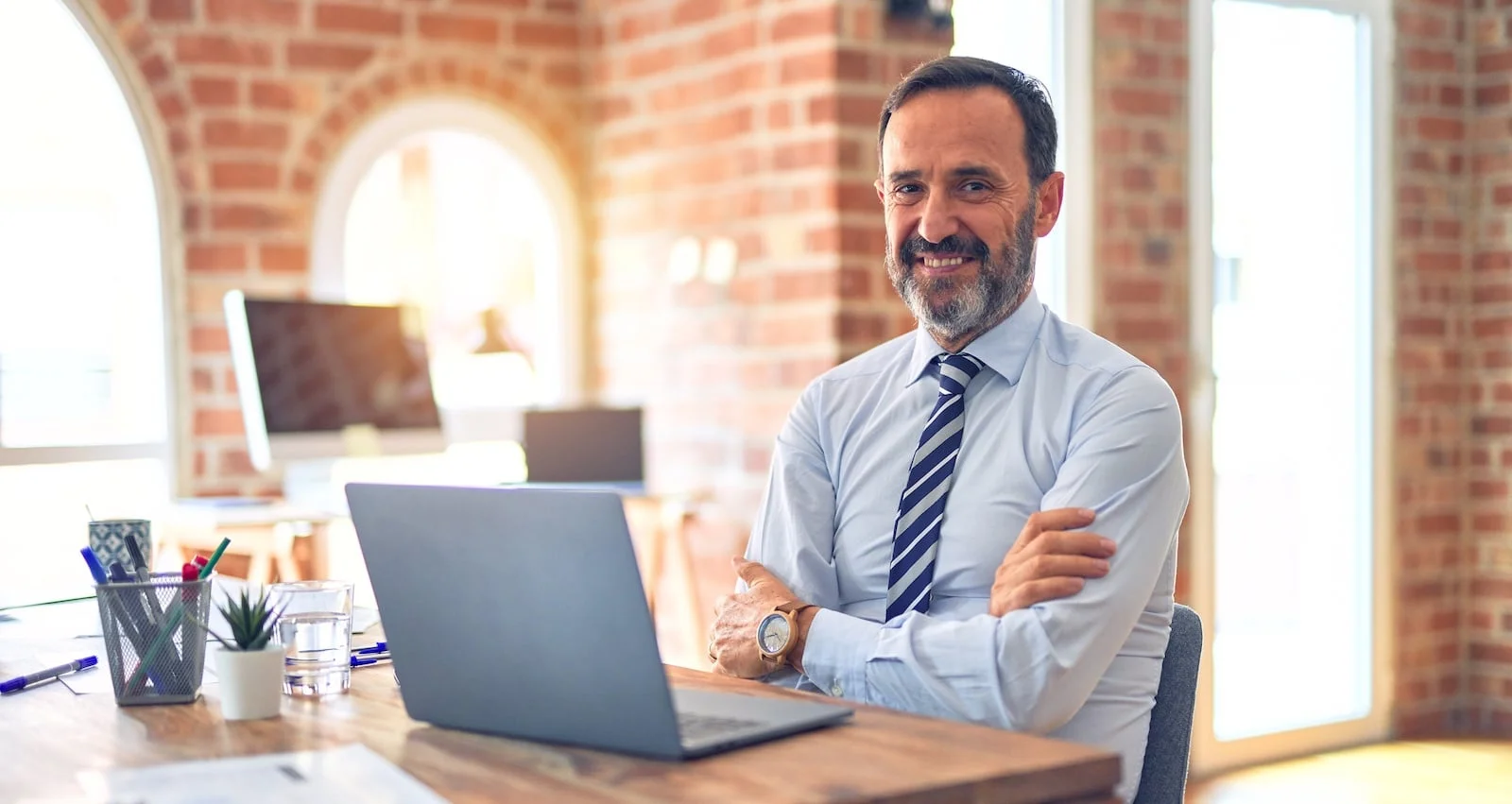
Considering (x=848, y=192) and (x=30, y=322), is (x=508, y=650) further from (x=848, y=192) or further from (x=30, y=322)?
(x=30, y=322)

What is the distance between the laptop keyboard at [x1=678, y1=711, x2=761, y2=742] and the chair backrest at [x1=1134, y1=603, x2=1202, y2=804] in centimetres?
63

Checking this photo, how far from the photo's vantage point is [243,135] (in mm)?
4145

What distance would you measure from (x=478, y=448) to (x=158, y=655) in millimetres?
3051

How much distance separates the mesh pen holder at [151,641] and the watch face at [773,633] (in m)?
0.63

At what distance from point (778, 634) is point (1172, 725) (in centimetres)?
45

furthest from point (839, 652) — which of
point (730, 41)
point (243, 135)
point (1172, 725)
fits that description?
point (243, 135)

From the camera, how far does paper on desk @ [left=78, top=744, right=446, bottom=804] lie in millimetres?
1175

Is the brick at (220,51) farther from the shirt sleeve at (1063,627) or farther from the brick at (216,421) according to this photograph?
the shirt sleeve at (1063,627)

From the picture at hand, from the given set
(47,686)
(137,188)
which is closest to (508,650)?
→ (47,686)

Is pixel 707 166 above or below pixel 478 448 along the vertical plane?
above

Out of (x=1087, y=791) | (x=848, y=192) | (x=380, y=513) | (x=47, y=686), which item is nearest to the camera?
(x=1087, y=791)

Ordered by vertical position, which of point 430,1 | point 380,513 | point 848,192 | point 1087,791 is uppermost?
point 430,1

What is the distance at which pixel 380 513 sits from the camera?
1.41 m

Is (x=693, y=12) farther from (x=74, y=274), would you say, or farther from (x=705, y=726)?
(x=705, y=726)
